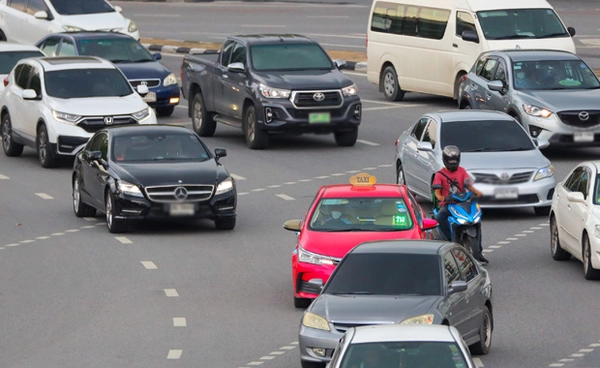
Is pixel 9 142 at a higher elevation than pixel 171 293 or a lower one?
lower

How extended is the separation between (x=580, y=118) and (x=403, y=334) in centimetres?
1642

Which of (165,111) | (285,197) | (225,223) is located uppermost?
(225,223)

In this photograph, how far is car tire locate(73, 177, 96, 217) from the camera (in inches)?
885

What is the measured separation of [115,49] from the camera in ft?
109

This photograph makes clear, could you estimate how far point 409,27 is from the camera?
33.9m

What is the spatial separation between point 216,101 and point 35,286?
12537 mm

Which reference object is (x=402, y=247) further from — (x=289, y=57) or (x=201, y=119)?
(x=201, y=119)

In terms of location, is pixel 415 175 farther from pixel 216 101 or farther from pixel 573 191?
pixel 216 101

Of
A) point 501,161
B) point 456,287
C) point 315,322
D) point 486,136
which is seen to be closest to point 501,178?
point 501,161

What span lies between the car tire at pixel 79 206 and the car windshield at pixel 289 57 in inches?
264

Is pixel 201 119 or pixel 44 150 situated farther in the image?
pixel 201 119

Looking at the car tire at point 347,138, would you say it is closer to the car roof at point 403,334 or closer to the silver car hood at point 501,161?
the silver car hood at point 501,161

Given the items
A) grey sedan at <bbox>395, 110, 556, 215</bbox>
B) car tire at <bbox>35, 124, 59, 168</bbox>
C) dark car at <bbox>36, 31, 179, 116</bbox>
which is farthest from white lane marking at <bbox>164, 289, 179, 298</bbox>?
dark car at <bbox>36, 31, 179, 116</bbox>

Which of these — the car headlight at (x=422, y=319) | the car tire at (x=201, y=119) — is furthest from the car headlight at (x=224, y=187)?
the car tire at (x=201, y=119)
